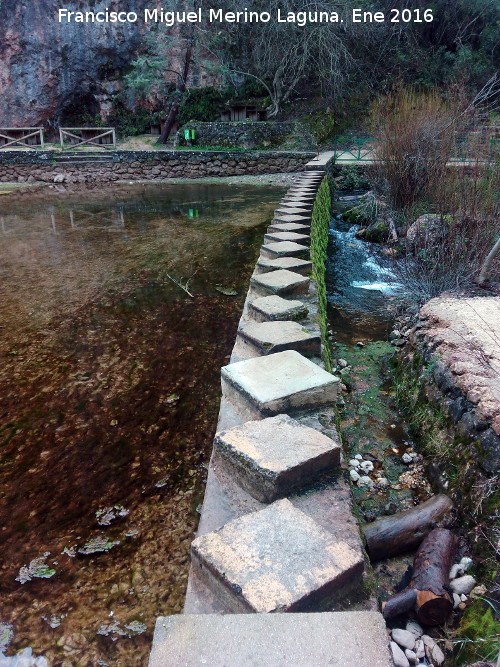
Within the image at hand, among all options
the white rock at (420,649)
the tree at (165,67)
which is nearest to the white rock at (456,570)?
the white rock at (420,649)

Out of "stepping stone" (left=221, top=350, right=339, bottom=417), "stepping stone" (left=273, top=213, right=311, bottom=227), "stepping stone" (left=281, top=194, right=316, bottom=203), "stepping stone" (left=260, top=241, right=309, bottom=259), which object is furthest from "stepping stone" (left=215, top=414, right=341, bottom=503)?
"stepping stone" (left=281, top=194, right=316, bottom=203)

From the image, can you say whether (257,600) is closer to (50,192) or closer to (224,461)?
(224,461)

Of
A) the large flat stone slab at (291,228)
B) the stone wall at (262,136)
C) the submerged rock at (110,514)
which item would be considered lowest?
the submerged rock at (110,514)

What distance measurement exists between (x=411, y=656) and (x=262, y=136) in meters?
16.3

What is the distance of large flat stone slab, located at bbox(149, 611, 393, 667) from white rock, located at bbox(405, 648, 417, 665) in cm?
79

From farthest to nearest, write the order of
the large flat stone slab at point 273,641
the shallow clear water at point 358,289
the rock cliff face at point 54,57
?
the rock cliff face at point 54,57 → the shallow clear water at point 358,289 → the large flat stone slab at point 273,641

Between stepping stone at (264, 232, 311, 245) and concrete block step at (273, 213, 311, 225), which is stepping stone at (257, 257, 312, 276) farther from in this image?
concrete block step at (273, 213, 311, 225)

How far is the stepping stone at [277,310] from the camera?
300 centimetres

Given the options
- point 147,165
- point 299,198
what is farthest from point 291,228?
point 147,165

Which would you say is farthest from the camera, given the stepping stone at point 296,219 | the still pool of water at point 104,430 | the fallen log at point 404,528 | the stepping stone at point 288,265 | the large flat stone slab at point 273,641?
the stepping stone at point 296,219

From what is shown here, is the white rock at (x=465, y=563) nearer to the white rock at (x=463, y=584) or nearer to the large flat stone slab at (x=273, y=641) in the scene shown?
the white rock at (x=463, y=584)

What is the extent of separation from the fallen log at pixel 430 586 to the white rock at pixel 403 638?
8 centimetres

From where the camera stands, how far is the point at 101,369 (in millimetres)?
3928

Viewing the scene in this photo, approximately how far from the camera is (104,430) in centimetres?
318
